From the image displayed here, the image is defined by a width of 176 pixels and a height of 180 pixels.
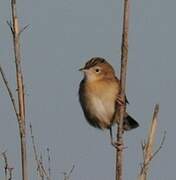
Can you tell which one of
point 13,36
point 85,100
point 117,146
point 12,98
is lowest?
point 85,100

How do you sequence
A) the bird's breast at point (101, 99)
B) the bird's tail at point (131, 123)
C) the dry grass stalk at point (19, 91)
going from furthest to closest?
1. the bird's tail at point (131, 123)
2. the bird's breast at point (101, 99)
3. the dry grass stalk at point (19, 91)

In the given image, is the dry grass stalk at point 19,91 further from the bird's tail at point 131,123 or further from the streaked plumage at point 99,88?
the bird's tail at point 131,123

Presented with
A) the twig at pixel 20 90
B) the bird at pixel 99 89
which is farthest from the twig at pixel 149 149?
the bird at pixel 99 89

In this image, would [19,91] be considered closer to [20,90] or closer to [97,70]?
[20,90]

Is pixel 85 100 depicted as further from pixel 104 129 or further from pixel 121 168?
pixel 121 168

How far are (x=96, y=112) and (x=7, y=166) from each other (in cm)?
185

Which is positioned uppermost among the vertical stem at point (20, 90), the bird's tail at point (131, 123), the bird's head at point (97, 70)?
the vertical stem at point (20, 90)

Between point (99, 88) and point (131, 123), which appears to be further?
point (131, 123)

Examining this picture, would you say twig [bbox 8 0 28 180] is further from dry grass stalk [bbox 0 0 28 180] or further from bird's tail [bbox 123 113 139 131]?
bird's tail [bbox 123 113 139 131]

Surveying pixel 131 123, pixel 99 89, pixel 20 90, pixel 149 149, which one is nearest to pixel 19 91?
pixel 20 90

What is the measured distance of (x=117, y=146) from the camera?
402 cm

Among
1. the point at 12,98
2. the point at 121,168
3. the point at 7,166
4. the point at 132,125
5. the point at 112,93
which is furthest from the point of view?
the point at 132,125

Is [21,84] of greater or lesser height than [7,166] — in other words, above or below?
above

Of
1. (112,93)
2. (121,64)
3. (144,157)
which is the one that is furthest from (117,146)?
(112,93)
